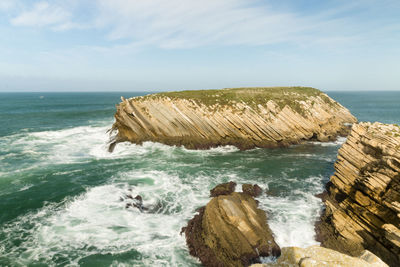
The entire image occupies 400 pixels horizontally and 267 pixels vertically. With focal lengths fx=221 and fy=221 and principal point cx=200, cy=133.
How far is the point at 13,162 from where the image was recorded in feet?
102

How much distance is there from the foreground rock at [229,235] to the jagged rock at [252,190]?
4374 mm

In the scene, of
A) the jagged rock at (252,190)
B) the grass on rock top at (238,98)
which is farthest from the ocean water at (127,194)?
the grass on rock top at (238,98)

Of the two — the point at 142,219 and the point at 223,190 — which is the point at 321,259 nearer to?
the point at 142,219

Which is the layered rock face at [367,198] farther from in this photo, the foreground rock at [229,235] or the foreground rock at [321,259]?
the foreground rock at [321,259]

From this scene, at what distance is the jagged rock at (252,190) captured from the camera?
21897mm

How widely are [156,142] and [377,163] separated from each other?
105ft

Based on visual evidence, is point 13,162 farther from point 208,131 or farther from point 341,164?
point 341,164

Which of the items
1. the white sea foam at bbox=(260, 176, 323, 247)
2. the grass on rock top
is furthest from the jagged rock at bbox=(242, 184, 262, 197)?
the grass on rock top

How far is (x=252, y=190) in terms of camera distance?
22250 millimetres

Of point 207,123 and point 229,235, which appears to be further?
point 207,123

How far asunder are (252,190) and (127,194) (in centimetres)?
1262

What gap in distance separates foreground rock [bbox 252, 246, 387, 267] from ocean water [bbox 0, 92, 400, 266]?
7924mm

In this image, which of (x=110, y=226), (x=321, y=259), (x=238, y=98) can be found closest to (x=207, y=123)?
(x=238, y=98)

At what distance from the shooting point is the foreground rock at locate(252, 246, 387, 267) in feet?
22.9
